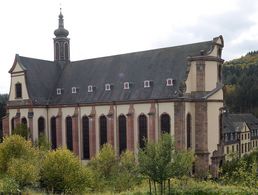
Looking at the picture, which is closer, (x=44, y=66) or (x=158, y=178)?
(x=158, y=178)

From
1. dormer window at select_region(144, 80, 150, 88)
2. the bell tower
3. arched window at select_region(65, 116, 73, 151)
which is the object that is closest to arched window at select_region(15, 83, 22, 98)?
arched window at select_region(65, 116, 73, 151)

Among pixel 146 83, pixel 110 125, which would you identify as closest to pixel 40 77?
pixel 110 125

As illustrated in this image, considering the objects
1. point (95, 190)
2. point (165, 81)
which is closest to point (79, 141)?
point (165, 81)

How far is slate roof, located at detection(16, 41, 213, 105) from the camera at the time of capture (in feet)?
147

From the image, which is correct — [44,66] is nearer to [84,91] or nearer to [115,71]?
[84,91]

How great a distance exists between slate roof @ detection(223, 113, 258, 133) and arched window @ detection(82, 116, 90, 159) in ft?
92.6

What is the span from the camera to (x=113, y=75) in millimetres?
50688

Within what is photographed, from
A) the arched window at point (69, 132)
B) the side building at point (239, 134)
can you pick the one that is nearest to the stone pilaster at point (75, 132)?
the arched window at point (69, 132)

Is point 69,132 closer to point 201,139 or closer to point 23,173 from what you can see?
point 201,139

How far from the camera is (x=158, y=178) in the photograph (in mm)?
22609

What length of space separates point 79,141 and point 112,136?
239 inches

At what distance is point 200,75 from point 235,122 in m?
37.9

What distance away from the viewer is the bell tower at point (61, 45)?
59.9 meters

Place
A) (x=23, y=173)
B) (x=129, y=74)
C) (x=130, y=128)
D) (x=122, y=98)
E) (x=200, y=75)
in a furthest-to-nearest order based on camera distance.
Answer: (x=129, y=74)
(x=122, y=98)
(x=130, y=128)
(x=200, y=75)
(x=23, y=173)
